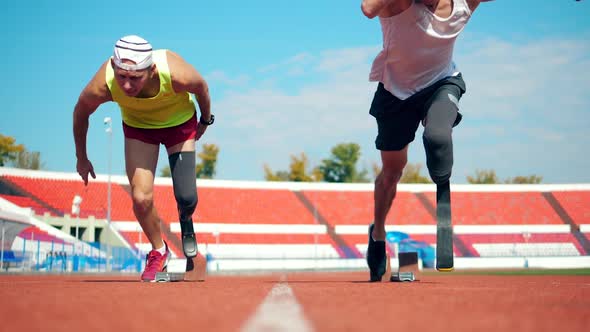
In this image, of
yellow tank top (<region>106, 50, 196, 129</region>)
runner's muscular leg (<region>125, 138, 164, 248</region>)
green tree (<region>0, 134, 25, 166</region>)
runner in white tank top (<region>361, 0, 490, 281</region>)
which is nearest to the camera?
runner in white tank top (<region>361, 0, 490, 281</region>)

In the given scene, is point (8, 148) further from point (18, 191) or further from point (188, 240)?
point (188, 240)

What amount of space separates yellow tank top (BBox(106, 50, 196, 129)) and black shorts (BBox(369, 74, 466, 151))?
1768 millimetres

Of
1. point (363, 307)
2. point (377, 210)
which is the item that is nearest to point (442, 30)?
point (377, 210)

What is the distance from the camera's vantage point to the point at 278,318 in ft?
7.84

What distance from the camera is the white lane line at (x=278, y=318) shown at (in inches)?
81.8

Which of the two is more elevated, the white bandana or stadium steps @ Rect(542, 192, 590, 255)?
the white bandana

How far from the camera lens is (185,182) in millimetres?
6848

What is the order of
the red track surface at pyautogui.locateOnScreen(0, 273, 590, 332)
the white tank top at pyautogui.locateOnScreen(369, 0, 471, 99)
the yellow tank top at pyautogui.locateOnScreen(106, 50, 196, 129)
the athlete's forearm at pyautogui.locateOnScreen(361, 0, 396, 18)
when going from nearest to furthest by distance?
the red track surface at pyautogui.locateOnScreen(0, 273, 590, 332), the athlete's forearm at pyautogui.locateOnScreen(361, 0, 396, 18), the white tank top at pyautogui.locateOnScreen(369, 0, 471, 99), the yellow tank top at pyautogui.locateOnScreen(106, 50, 196, 129)

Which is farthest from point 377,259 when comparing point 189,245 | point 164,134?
point 164,134

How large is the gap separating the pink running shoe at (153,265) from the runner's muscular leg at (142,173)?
189 mm

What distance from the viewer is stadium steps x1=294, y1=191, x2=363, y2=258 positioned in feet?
161

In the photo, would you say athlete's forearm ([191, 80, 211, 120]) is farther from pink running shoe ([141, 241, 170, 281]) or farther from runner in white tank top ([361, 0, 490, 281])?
runner in white tank top ([361, 0, 490, 281])

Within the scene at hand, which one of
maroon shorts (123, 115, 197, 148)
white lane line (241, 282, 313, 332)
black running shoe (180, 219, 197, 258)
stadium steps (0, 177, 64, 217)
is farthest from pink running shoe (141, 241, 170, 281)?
stadium steps (0, 177, 64, 217)

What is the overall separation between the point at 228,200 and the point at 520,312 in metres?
51.5
